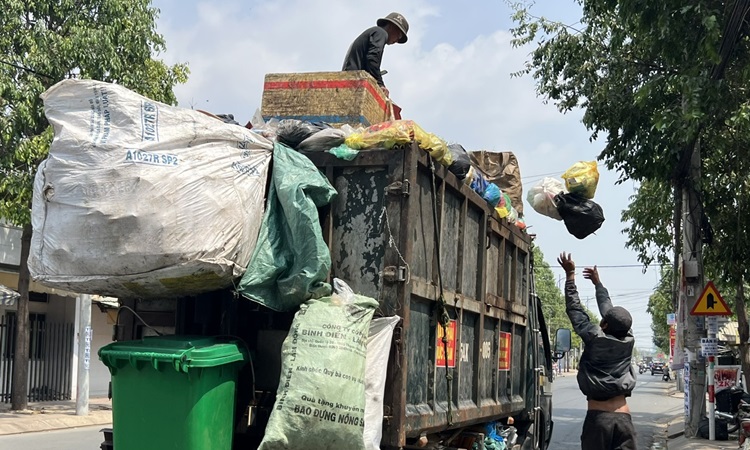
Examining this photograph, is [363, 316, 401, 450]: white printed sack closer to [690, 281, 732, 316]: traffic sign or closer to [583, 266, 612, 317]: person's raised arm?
[583, 266, 612, 317]: person's raised arm

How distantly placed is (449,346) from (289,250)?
52.0 inches

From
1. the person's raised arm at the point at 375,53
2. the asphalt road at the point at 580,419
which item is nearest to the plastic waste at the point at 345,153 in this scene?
the person's raised arm at the point at 375,53

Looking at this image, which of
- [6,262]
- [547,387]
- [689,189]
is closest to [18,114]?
[6,262]

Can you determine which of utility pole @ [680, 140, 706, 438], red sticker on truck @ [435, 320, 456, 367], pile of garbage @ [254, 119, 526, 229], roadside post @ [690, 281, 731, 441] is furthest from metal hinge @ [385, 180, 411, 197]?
utility pole @ [680, 140, 706, 438]

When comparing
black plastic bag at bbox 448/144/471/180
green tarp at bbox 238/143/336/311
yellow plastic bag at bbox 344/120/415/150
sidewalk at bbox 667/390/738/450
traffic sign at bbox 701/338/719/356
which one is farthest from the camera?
traffic sign at bbox 701/338/719/356

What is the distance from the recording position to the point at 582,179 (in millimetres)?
6453

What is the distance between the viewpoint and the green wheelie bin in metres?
3.53

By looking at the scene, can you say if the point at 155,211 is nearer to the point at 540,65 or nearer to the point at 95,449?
the point at 95,449

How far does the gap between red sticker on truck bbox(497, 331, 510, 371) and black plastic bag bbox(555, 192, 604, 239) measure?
1107mm

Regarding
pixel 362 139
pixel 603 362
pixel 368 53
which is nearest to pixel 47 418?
pixel 368 53

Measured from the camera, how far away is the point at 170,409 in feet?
11.6

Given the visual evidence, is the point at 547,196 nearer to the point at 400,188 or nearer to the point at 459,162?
the point at 459,162

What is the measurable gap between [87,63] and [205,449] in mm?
10643

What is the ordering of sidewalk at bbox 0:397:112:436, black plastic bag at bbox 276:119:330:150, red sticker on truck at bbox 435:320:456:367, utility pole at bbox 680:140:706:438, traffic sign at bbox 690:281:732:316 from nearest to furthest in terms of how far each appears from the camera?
1. black plastic bag at bbox 276:119:330:150
2. red sticker on truck at bbox 435:320:456:367
3. traffic sign at bbox 690:281:732:316
4. sidewalk at bbox 0:397:112:436
5. utility pole at bbox 680:140:706:438
